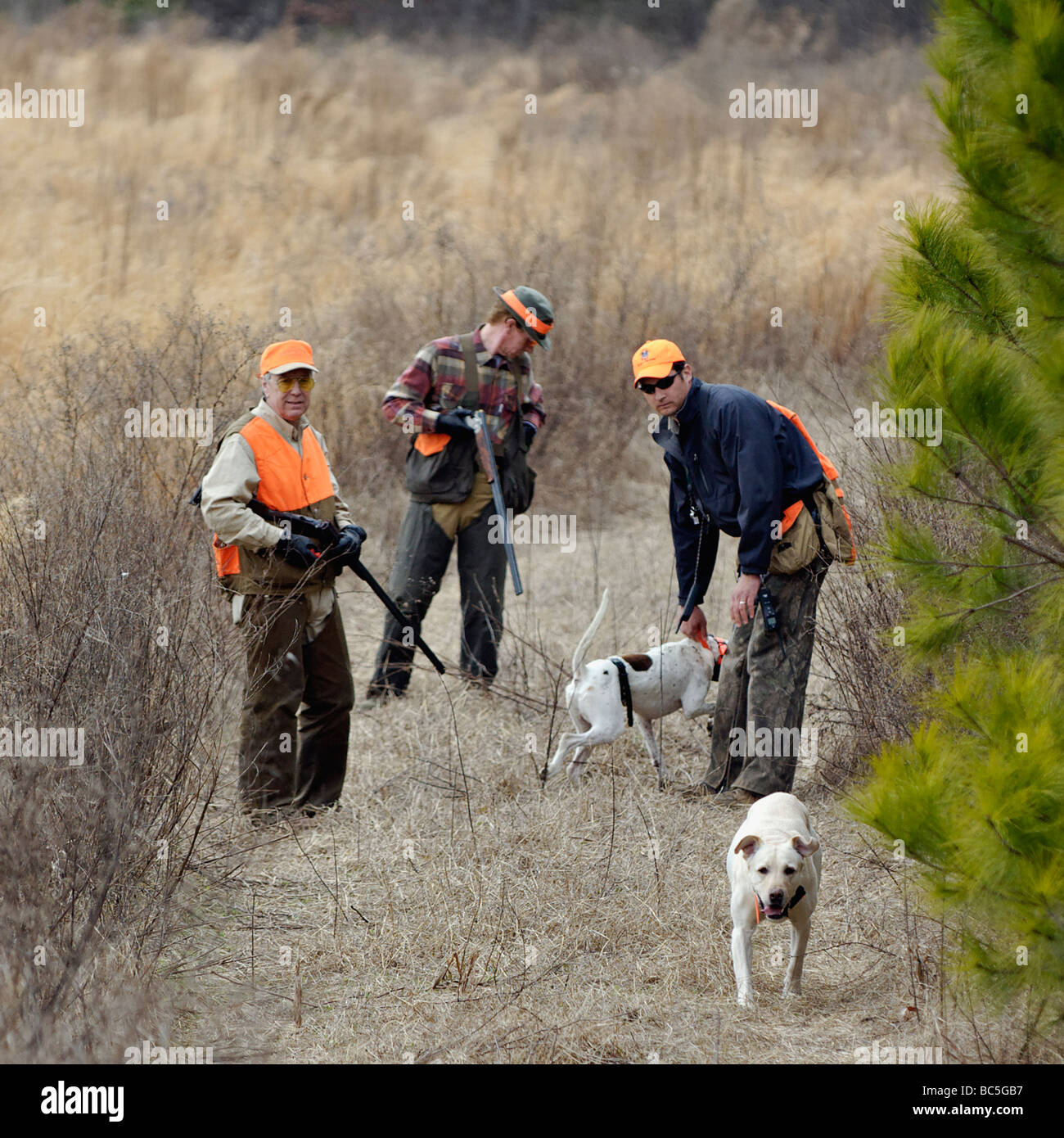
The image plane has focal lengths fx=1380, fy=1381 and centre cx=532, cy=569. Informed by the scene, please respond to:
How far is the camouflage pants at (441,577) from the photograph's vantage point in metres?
7.72

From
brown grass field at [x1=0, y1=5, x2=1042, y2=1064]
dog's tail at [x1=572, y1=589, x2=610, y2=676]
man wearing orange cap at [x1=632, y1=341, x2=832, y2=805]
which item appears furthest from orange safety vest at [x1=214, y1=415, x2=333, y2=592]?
man wearing orange cap at [x1=632, y1=341, x2=832, y2=805]

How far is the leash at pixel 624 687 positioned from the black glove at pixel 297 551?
1425 mm

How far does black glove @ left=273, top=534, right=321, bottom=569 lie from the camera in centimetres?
571

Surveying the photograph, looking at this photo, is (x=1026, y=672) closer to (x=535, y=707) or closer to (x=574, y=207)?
(x=535, y=707)

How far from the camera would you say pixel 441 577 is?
778 centimetres

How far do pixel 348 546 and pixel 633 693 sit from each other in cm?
144

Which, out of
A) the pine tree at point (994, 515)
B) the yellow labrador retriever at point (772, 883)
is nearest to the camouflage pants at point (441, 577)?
the yellow labrador retriever at point (772, 883)

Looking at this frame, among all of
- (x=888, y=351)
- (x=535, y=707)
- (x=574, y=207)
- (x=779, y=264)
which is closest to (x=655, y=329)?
(x=779, y=264)

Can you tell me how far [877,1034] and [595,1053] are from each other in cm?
84

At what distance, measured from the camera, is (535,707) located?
7.07m

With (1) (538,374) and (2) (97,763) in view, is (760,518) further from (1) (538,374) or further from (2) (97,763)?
(1) (538,374)

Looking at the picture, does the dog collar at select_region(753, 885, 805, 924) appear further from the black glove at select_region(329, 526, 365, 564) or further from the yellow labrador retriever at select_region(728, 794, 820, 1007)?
the black glove at select_region(329, 526, 365, 564)

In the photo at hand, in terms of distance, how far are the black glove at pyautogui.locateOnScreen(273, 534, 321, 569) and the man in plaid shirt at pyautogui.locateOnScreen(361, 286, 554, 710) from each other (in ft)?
5.94

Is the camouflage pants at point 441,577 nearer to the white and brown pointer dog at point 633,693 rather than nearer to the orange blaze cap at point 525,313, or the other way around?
the orange blaze cap at point 525,313
